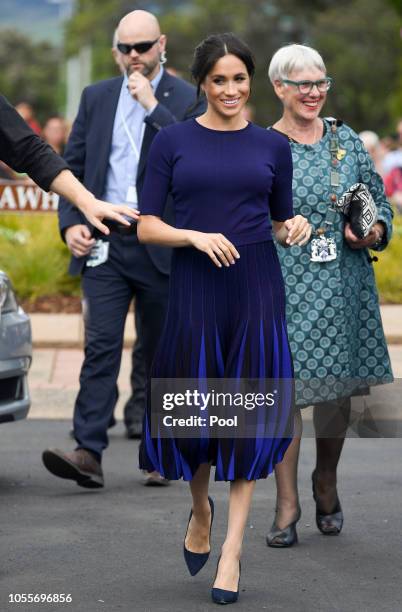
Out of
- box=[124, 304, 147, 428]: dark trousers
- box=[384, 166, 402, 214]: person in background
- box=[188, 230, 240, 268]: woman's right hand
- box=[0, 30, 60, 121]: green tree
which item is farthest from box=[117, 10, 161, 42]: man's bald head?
box=[0, 30, 60, 121]: green tree

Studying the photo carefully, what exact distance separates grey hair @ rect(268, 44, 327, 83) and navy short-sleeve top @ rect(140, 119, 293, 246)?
82 cm

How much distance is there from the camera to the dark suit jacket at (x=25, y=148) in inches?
203

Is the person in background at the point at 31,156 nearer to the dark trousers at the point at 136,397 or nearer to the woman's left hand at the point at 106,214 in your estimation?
the woman's left hand at the point at 106,214

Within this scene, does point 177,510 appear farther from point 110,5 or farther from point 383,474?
point 110,5

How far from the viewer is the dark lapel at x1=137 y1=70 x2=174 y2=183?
7.25 meters

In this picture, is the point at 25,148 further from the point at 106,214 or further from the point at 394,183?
the point at 394,183

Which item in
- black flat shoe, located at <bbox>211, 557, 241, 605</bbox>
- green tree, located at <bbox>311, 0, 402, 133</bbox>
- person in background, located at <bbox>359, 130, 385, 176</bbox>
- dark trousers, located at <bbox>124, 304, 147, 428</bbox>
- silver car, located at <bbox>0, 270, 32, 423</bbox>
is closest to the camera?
black flat shoe, located at <bbox>211, 557, 241, 605</bbox>

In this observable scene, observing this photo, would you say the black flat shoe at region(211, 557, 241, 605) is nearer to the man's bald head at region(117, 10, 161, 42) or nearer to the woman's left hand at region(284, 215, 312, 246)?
the woman's left hand at region(284, 215, 312, 246)

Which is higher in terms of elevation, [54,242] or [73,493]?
[54,242]

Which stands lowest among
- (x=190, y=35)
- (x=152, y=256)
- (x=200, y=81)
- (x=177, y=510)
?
(x=177, y=510)

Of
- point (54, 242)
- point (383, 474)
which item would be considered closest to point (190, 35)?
point (54, 242)

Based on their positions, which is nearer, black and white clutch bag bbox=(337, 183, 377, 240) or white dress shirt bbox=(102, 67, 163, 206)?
black and white clutch bag bbox=(337, 183, 377, 240)

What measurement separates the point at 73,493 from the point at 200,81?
8.29 ft

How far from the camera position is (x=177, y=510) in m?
6.87
